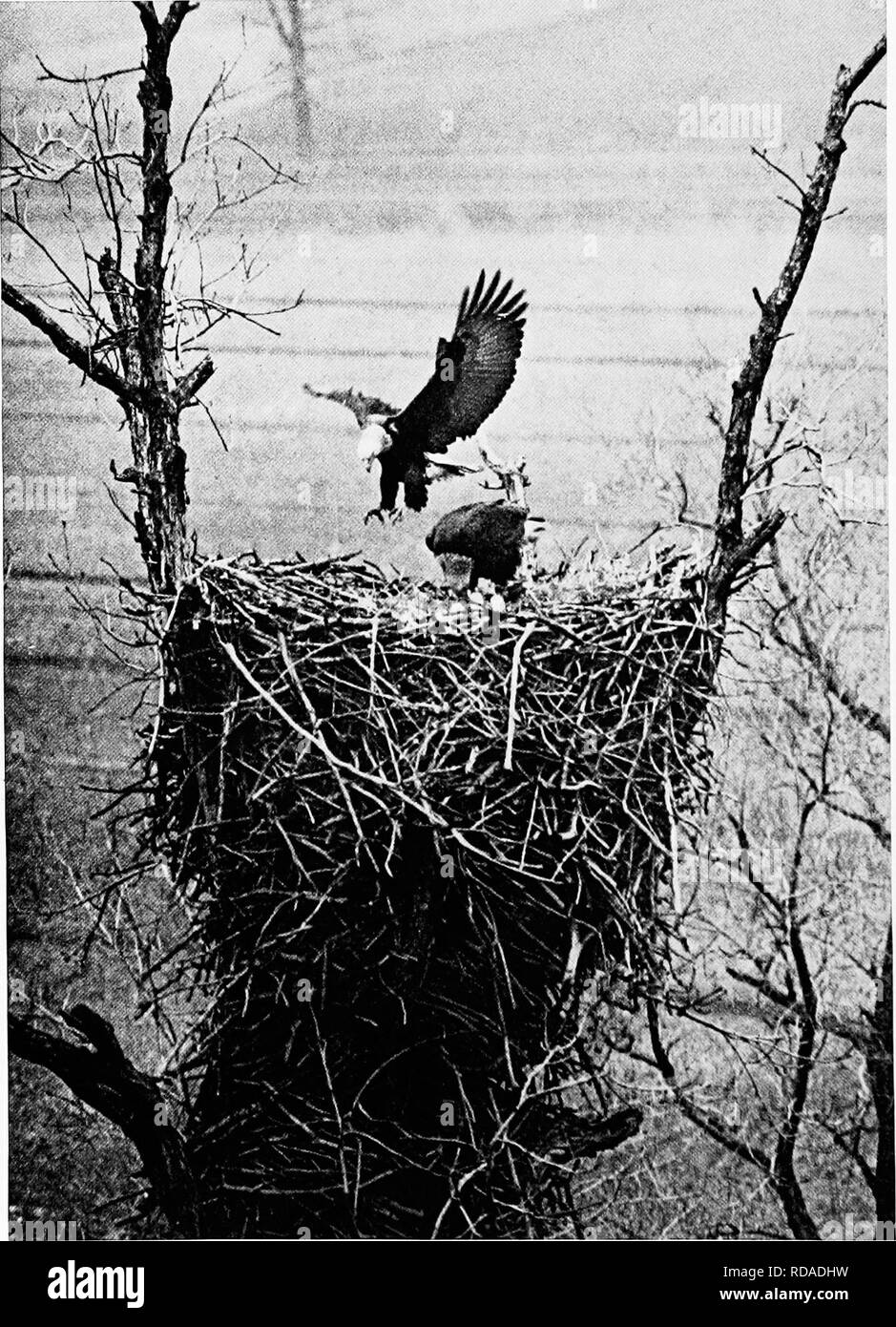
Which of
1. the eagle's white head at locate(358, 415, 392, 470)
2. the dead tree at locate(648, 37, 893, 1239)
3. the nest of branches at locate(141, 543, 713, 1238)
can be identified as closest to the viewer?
the nest of branches at locate(141, 543, 713, 1238)

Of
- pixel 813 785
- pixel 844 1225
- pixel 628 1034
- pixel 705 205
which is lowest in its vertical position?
pixel 844 1225

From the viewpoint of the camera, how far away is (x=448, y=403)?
3.54m

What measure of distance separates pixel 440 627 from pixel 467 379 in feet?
2.12

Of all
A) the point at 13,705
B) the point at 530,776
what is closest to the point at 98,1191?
the point at 13,705

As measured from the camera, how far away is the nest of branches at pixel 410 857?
316cm

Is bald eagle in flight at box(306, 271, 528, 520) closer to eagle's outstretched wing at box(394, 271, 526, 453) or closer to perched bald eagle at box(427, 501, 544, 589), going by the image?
eagle's outstretched wing at box(394, 271, 526, 453)

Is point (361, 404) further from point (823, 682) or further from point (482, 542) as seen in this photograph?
point (823, 682)

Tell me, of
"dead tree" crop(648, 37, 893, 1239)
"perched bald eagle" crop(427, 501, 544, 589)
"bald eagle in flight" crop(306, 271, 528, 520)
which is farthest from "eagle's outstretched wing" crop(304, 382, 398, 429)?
"dead tree" crop(648, 37, 893, 1239)

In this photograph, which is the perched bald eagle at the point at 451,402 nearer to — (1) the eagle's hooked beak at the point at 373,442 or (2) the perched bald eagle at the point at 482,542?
(1) the eagle's hooked beak at the point at 373,442

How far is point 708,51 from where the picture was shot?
359cm

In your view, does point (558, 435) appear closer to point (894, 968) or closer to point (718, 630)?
point (718, 630)

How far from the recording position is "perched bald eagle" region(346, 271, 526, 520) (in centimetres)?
354

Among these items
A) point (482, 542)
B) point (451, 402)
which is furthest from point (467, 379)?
point (482, 542)

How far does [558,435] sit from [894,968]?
5.12 ft
